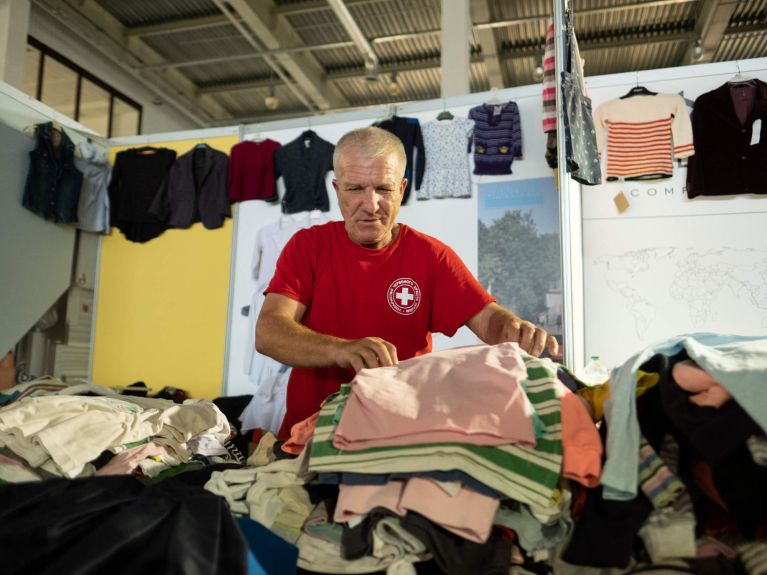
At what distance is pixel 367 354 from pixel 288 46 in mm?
7993

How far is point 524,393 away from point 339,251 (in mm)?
899

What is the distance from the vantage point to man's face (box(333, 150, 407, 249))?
5.31 feet

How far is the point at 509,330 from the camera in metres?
1.48

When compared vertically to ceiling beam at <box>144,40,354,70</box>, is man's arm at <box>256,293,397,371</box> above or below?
below

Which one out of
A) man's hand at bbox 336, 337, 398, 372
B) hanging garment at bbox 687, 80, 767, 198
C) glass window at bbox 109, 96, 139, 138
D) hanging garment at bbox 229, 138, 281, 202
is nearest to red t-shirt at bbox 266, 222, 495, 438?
man's hand at bbox 336, 337, 398, 372

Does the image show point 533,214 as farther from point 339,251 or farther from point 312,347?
point 312,347

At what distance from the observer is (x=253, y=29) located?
7.71 metres

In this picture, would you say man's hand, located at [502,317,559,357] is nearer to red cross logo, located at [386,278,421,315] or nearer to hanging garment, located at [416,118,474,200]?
red cross logo, located at [386,278,421,315]

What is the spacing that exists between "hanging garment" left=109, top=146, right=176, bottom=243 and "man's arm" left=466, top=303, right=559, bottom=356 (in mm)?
3938

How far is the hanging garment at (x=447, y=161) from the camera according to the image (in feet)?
14.3

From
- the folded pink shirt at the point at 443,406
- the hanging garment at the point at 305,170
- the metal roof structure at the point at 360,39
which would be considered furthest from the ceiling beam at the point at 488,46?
the folded pink shirt at the point at 443,406

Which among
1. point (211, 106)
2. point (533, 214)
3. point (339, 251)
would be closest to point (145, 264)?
point (533, 214)

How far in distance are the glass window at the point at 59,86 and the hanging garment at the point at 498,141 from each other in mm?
6256

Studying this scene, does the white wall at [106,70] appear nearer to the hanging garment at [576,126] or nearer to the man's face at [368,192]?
the hanging garment at [576,126]
